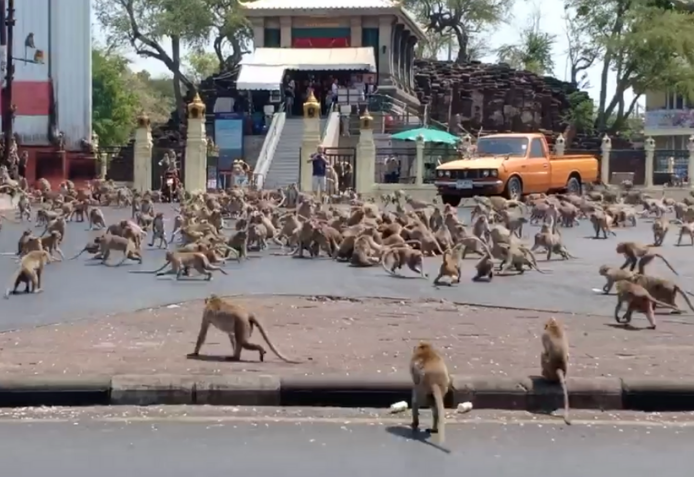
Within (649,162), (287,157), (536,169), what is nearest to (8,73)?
(287,157)

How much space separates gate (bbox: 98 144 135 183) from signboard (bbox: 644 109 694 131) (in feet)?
101

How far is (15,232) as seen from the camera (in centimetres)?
2397

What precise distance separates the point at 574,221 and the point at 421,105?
1266 inches

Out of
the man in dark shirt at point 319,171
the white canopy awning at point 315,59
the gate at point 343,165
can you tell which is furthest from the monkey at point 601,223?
the white canopy awning at point 315,59

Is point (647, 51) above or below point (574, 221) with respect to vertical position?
above

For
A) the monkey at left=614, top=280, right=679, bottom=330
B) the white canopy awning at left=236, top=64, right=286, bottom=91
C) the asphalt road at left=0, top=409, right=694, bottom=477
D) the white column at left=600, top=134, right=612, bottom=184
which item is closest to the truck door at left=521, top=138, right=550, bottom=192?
the white column at left=600, top=134, right=612, bottom=184

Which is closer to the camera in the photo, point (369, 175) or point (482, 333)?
point (482, 333)

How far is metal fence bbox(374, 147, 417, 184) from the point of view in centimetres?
4141

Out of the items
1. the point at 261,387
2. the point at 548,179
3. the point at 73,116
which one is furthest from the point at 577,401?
the point at 73,116

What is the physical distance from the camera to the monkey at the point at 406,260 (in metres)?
15.9

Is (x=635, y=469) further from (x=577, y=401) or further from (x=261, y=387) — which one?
(x=261, y=387)

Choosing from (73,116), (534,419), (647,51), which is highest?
(647,51)

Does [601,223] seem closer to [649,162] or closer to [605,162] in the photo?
[649,162]

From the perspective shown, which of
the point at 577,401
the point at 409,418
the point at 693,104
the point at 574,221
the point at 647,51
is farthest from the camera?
the point at 693,104
